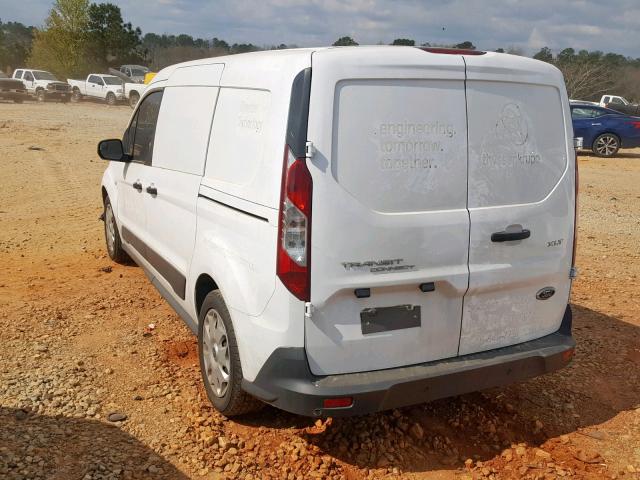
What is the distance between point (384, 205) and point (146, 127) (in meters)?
2.86

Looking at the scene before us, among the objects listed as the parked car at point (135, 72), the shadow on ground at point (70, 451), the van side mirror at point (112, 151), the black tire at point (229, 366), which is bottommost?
the shadow on ground at point (70, 451)

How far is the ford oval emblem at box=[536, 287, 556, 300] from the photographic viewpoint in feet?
11.8

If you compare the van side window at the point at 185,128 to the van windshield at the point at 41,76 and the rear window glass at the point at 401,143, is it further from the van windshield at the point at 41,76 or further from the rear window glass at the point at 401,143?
the van windshield at the point at 41,76

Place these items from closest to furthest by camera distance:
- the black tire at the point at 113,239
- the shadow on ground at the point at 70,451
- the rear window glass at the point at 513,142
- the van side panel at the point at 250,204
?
the van side panel at the point at 250,204
the shadow on ground at the point at 70,451
the rear window glass at the point at 513,142
the black tire at the point at 113,239

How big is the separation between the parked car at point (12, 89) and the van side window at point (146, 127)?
33840mm

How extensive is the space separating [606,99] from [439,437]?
129ft

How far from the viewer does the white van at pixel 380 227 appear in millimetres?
2938

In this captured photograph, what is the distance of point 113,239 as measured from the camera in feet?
21.2

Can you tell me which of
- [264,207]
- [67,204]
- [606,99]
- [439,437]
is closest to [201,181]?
[264,207]

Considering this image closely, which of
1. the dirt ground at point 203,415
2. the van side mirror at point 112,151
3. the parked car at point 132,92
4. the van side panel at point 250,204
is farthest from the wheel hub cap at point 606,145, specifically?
the parked car at point 132,92

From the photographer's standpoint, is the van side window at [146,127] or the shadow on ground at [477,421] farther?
the van side window at [146,127]

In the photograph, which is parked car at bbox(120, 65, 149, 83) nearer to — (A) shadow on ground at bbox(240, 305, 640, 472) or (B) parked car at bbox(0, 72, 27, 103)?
(B) parked car at bbox(0, 72, 27, 103)

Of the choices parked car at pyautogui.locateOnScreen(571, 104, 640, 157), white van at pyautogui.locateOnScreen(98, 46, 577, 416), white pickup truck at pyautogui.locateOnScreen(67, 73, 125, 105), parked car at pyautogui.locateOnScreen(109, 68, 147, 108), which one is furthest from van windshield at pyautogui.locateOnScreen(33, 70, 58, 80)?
white van at pyautogui.locateOnScreen(98, 46, 577, 416)

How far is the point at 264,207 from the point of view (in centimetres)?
304
